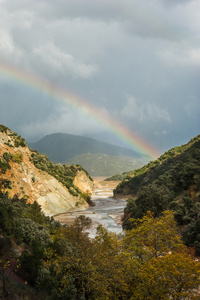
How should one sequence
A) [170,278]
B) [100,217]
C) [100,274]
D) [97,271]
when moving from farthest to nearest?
1. [100,217]
2. [97,271]
3. [100,274]
4. [170,278]

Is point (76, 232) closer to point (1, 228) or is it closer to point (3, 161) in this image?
point (1, 228)

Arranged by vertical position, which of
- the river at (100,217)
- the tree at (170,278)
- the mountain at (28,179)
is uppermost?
the mountain at (28,179)

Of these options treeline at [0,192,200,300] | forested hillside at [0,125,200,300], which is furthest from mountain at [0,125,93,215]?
treeline at [0,192,200,300]

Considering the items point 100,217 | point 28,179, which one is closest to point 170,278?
point 28,179

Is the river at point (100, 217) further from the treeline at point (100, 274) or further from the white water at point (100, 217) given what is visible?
the treeline at point (100, 274)

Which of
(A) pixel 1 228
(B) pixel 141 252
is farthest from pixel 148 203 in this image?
(A) pixel 1 228

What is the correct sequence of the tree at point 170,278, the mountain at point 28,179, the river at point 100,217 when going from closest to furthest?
the tree at point 170,278
the river at point 100,217
the mountain at point 28,179

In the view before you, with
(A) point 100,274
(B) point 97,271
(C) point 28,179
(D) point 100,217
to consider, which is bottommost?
(D) point 100,217

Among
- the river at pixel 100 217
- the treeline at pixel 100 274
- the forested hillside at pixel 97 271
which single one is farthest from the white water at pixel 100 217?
the treeline at pixel 100 274

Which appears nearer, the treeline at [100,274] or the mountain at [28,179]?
the treeline at [100,274]

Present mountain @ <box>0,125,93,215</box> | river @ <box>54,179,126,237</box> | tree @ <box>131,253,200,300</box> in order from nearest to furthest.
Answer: tree @ <box>131,253,200,300</box>, river @ <box>54,179,126,237</box>, mountain @ <box>0,125,93,215</box>

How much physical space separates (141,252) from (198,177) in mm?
25372

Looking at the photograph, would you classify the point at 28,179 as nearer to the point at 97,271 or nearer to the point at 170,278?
the point at 97,271

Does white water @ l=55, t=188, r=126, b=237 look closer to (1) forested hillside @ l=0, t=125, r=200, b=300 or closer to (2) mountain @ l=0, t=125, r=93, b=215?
(2) mountain @ l=0, t=125, r=93, b=215
